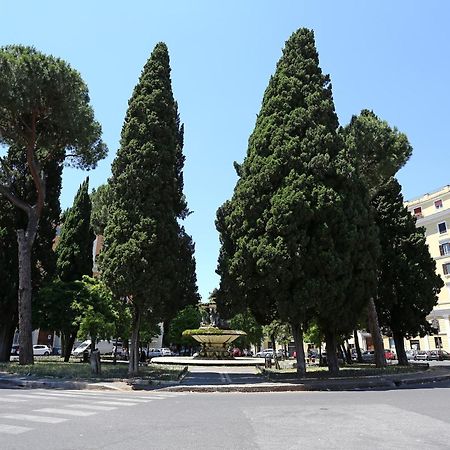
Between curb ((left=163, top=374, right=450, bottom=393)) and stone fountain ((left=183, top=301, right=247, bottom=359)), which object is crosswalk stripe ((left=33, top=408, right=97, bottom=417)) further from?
stone fountain ((left=183, top=301, right=247, bottom=359))

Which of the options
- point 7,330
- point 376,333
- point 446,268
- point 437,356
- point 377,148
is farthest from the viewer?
point 446,268

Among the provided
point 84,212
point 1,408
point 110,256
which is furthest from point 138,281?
point 84,212

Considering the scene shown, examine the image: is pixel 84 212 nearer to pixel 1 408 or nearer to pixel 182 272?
pixel 182 272

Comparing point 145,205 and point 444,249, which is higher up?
point 444,249

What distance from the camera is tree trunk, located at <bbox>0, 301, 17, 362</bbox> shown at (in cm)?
2805

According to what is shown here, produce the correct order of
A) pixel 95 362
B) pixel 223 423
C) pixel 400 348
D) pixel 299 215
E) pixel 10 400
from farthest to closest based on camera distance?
pixel 400 348 → pixel 95 362 → pixel 299 215 → pixel 10 400 → pixel 223 423

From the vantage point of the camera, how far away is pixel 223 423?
7871 millimetres

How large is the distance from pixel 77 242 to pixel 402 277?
24434 mm

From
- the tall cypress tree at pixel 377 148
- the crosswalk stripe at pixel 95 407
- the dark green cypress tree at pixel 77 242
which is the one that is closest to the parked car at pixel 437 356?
the tall cypress tree at pixel 377 148

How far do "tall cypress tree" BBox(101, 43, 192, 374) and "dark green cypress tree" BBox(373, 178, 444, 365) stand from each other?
1367cm

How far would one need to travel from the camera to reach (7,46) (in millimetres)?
23297

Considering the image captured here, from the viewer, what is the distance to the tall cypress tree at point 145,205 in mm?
17547

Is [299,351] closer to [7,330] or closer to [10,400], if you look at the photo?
[10,400]

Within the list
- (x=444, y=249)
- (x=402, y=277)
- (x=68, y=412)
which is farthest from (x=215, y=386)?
(x=444, y=249)
